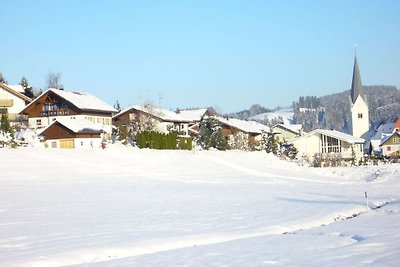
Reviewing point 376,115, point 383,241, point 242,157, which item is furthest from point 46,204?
point 376,115

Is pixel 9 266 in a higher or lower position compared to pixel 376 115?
lower

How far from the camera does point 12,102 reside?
55750mm

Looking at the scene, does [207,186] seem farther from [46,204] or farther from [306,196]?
[46,204]

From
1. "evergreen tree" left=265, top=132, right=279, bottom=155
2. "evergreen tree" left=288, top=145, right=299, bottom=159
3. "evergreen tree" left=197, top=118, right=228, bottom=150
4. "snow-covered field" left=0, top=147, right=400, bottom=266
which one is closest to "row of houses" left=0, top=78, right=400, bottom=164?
"evergreen tree" left=288, top=145, right=299, bottom=159

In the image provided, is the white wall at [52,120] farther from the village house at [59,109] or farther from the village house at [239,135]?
the village house at [239,135]

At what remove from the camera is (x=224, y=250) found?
411 inches

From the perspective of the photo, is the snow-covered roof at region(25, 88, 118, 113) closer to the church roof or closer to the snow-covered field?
the snow-covered field

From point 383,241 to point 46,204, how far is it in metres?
12.1

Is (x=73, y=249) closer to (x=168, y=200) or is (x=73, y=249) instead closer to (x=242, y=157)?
(x=168, y=200)

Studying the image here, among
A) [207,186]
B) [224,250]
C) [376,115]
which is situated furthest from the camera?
[376,115]

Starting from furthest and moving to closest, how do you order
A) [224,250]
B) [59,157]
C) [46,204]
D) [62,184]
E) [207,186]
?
[59,157] < [207,186] < [62,184] < [46,204] < [224,250]

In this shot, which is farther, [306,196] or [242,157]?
[242,157]

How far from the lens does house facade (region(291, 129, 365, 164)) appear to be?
62.4 meters

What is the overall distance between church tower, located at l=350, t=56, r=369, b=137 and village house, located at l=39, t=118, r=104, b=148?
176 ft
